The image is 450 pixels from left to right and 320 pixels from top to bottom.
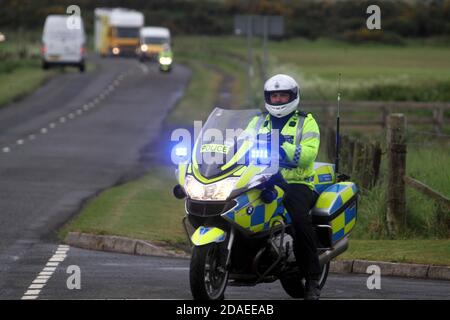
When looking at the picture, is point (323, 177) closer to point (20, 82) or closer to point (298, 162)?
point (298, 162)

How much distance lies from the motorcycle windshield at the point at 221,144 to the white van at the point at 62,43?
60.0 metres

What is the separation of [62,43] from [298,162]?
6078 centimetres

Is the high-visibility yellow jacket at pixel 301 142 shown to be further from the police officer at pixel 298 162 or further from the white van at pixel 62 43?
the white van at pixel 62 43

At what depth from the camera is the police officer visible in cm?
1144

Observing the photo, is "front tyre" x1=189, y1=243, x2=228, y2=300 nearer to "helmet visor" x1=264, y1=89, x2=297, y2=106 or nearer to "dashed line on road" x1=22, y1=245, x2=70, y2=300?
"helmet visor" x1=264, y1=89, x2=297, y2=106

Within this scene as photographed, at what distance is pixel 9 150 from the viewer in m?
33.1

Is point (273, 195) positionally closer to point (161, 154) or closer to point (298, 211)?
point (298, 211)

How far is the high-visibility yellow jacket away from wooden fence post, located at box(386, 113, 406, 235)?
5.42m

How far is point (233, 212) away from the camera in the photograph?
1077 centimetres

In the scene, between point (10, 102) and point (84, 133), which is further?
point (10, 102)

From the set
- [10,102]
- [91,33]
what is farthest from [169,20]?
[10,102]

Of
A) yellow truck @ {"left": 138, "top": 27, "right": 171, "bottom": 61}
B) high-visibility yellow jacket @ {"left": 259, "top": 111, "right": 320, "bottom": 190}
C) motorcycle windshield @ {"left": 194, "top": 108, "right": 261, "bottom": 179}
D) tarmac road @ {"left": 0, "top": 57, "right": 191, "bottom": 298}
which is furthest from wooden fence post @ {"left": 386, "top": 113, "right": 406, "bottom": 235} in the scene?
yellow truck @ {"left": 138, "top": 27, "right": 171, "bottom": 61}

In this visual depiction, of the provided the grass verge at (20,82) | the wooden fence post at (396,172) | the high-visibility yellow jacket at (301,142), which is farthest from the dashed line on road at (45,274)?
the grass verge at (20,82)

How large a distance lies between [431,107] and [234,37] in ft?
Answer: 285
